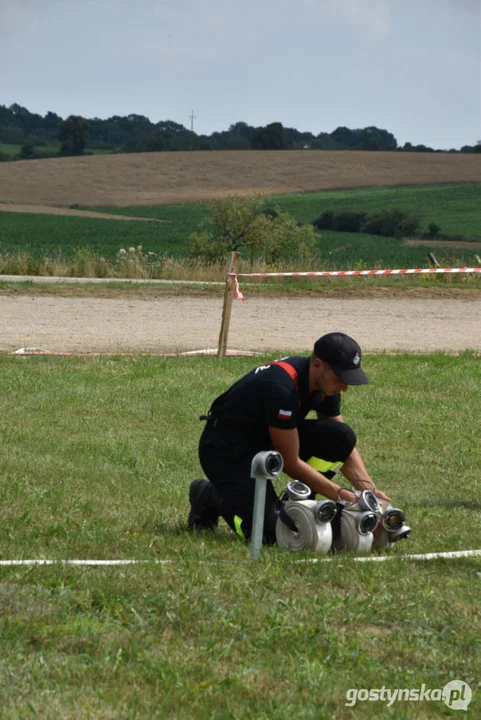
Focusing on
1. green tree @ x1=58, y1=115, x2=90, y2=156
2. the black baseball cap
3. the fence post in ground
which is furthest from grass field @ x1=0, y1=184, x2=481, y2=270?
green tree @ x1=58, y1=115, x2=90, y2=156

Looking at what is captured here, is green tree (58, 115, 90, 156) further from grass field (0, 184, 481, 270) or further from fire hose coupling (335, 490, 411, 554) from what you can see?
fire hose coupling (335, 490, 411, 554)

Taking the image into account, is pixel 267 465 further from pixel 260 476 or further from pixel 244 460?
pixel 244 460

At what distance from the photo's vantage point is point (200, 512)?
21.5ft

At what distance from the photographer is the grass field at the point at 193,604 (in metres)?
3.97

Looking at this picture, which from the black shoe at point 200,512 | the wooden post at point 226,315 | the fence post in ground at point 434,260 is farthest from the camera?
the fence post in ground at point 434,260

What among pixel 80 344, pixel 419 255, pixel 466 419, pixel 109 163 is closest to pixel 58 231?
pixel 419 255

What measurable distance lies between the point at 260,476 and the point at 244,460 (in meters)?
0.89

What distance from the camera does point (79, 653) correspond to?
426cm

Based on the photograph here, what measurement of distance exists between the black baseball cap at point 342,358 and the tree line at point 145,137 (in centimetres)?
10185

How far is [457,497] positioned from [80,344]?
29.3ft

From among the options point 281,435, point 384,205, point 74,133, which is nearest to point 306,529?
point 281,435

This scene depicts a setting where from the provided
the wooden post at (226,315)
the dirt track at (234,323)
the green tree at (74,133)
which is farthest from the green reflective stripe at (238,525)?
the green tree at (74,133)

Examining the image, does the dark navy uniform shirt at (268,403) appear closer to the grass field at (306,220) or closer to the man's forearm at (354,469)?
the man's forearm at (354,469)

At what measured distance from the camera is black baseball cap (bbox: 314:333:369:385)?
5.77 metres
